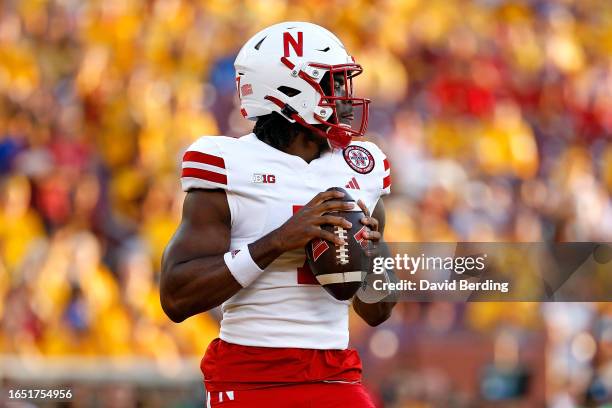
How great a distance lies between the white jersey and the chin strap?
102 millimetres

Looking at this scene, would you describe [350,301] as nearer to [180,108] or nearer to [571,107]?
[180,108]

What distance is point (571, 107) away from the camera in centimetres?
1063

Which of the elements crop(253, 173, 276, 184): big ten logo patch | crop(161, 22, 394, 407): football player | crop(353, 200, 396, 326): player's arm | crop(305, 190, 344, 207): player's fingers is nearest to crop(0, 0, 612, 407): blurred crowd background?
crop(353, 200, 396, 326): player's arm

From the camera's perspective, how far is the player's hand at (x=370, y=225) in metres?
2.94

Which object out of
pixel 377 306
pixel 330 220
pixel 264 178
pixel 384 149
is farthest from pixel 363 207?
pixel 384 149

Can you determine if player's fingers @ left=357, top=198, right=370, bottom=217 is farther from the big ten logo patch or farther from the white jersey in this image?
the big ten logo patch

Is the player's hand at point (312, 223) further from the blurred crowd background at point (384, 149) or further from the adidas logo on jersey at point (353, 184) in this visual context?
the blurred crowd background at point (384, 149)

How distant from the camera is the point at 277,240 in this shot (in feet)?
9.42

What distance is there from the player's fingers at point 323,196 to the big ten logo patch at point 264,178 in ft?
0.46

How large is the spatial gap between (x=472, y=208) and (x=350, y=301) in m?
6.07

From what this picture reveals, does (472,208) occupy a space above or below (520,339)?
above

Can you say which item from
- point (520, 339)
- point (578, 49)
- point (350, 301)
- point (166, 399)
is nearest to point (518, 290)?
point (350, 301)

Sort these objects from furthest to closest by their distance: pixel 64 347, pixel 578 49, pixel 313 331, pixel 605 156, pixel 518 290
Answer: pixel 578 49
pixel 605 156
pixel 64 347
pixel 518 290
pixel 313 331

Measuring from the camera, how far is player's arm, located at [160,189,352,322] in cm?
287
